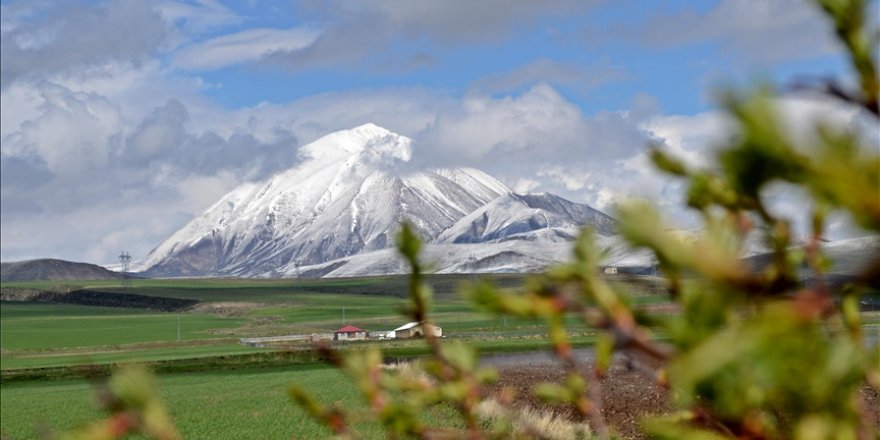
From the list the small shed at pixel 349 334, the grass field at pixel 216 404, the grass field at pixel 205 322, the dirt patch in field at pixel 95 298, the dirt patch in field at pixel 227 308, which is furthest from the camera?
the dirt patch in field at pixel 95 298

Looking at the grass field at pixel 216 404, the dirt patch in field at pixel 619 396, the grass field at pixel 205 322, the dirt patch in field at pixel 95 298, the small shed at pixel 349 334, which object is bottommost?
the dirt patch in field at pixel 619 396

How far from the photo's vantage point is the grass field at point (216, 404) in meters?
28.3

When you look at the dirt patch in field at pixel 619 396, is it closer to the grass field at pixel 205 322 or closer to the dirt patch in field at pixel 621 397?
the dirt patch in field at pixel 621 397

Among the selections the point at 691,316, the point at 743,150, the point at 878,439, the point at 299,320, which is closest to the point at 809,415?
the point at 691,316

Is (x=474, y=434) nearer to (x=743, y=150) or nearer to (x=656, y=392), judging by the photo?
(x=743, y=150)

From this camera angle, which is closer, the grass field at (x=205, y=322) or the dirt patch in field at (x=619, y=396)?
the dirt patch in field at (x=619, y=396)

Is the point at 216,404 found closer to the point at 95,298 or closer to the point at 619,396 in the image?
the point at 619,396

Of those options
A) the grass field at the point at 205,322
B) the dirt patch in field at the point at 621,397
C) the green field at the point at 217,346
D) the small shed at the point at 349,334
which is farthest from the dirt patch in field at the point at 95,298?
the dirt patch in field at the point at 621,397

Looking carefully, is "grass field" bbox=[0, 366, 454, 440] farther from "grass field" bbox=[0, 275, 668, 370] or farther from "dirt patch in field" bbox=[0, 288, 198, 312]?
"dirt patch in field" bbox=[0, 288, 198, 312]

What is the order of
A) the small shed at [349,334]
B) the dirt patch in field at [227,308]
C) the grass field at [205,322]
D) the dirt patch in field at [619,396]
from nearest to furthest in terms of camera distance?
the dirt patch in field at [619,396] < the grass field at [205,322] < the small shed at [349,334] < the dirt patch in field at [227,308]

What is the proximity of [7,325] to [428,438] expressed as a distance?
13100 centimetres

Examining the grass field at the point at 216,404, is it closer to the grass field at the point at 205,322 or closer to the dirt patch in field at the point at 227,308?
the grass field at the point at 205,322

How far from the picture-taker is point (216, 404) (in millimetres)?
37062

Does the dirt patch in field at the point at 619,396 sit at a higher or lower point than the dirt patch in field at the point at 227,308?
lower
